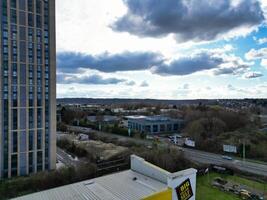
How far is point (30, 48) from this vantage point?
39188 mm

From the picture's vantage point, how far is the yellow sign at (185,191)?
2139 cm

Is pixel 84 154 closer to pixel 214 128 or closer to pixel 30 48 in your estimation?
pixel 30 48

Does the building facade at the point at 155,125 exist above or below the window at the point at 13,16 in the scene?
below

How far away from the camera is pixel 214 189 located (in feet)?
104

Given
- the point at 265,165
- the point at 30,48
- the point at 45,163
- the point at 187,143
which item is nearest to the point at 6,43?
the point at 30,48

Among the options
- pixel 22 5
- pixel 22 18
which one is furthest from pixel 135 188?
pixel 22 5

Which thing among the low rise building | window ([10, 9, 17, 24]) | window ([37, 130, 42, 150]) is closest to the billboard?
the low rise building

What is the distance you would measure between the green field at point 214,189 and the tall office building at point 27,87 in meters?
24.2

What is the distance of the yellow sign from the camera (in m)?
21.4

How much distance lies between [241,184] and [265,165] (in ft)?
35.8

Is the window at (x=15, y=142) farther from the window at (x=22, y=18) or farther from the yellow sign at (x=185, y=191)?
the yellow sign at (x=185, y=191)

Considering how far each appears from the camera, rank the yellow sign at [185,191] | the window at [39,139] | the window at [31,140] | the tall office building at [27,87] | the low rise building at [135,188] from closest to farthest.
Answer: the low rise building at [135,188] < the yellow sign at [185,191] < the tall office building at [27,87] < the window at [31,140] < the window at [39,139]

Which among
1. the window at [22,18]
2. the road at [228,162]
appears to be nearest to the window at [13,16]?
the window at [22,18]

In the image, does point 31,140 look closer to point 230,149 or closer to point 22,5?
point 22,5
